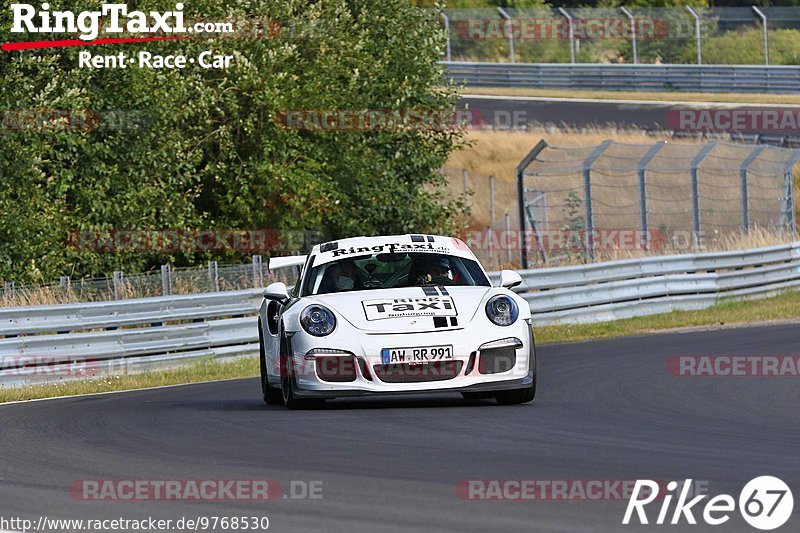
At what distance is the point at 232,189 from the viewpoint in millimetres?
26891

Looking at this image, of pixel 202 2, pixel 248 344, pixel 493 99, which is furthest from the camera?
pixel 493 99

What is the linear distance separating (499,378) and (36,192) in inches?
551

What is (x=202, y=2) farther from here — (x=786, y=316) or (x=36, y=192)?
(x=786, y=316)

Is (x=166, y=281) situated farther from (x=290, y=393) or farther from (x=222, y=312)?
(x=290, y=393)

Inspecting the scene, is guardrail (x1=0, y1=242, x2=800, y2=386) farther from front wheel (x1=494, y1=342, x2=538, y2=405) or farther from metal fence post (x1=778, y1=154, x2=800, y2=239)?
metal fence post (x1=778, y1=154, x2=800, y2=239)

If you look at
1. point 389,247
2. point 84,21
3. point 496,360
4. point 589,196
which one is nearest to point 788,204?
point 589,196

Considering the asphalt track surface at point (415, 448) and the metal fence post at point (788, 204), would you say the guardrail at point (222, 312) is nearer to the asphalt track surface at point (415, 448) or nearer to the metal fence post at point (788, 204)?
the asphalt track surface at point (415, 448)

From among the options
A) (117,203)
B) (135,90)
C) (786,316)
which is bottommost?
(786,316)

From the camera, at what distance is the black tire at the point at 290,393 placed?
11165 mm

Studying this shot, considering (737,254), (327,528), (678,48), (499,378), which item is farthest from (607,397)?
(678,48)

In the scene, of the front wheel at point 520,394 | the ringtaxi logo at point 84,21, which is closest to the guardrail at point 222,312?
the front wheel at point 520,394

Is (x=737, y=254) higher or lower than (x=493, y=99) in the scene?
lower

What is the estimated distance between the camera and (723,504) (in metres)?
6.29

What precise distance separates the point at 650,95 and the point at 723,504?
42573 millimetres
